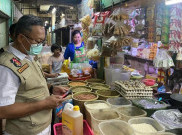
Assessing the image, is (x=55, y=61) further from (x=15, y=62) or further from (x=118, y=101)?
(x=15, y=62)

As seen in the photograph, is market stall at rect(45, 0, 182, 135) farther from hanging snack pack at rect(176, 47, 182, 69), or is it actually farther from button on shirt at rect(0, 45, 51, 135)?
button on shirt at rect(0, 45, 51, 135)

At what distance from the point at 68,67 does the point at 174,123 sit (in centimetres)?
248

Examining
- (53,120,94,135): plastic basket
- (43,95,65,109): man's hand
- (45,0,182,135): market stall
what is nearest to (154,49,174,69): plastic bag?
(45,0,182,135): market stall

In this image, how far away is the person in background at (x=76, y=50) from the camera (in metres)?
4.41

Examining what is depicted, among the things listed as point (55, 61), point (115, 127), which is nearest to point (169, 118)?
point (115, 127)

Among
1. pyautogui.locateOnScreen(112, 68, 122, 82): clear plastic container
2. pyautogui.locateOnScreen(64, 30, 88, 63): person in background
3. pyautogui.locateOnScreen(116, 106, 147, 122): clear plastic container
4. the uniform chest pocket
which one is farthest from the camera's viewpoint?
pyautogui.locateOnScreen(64, 30, 88, 63): person in background

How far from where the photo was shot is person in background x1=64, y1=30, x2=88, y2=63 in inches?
174

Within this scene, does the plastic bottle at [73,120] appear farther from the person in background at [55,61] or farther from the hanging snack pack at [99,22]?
the person in background at [55,61]

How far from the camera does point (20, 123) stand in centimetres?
141

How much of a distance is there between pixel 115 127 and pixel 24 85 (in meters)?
0.81

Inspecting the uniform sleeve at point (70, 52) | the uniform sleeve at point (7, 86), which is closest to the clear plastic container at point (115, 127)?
the uniform sleeve at point (7, 86)

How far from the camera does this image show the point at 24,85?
1339 millimetres

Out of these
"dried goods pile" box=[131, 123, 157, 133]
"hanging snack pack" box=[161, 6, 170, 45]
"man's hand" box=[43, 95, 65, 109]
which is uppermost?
"hanging snack pack" box=[161, 6, 170, 45]

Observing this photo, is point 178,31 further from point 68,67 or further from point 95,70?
point 68,67
